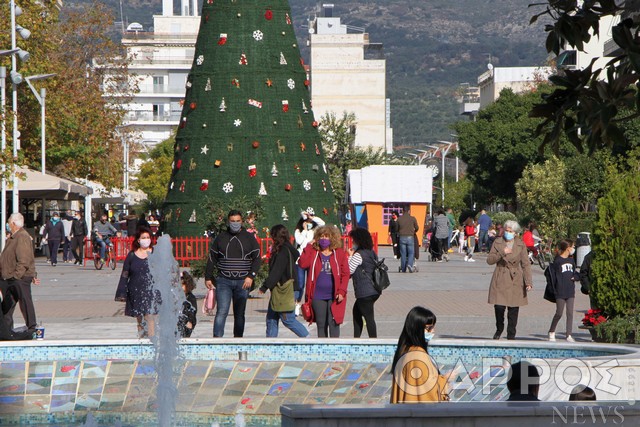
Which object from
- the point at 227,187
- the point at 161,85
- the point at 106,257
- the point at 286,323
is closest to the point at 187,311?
the point at 286,323

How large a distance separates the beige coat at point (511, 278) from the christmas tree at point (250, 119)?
49.6ft

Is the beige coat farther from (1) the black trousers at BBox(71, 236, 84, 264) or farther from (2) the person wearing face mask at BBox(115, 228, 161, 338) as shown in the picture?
(1) the black trousers at BBox(71, 236, 84, 264)

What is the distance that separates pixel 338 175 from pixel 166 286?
55824mm

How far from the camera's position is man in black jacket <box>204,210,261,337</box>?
47.8 feet

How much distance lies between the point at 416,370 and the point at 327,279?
6561 millimetres

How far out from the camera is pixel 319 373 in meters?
12.4

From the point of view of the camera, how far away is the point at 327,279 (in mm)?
14109

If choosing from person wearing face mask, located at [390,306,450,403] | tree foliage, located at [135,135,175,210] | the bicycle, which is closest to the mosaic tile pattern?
person wearing face mask, located at [390,306,450,403]

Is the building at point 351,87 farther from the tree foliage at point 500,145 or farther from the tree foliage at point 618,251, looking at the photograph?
the tree foliage at point 618,251

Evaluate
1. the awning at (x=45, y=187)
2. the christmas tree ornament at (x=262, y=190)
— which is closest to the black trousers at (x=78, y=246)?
the awning at (x=45, y=187)

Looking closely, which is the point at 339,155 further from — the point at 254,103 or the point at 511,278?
the point at 511,278

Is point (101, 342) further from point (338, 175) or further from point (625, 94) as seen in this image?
point (338, 175)

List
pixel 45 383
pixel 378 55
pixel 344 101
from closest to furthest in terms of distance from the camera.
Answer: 1. pixel 45 383
2. pixel 344 101
3. pixel 378 55

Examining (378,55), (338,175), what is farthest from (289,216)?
(378,55)
